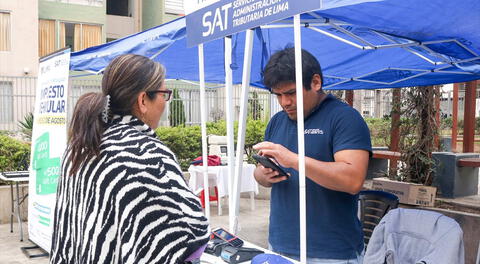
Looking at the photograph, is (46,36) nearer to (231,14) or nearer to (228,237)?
(231,14)

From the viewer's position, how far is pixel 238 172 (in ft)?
9.68

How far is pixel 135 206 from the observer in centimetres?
133

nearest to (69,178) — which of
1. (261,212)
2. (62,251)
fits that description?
(62,251)

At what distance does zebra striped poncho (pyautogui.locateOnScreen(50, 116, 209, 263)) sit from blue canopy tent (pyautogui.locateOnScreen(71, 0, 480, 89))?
5.28ft

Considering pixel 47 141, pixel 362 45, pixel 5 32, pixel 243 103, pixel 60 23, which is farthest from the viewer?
pixel 60 23

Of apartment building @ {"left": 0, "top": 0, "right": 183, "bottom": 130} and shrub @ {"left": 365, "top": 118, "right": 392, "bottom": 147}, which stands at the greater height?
apartment building @ {"left": 0, "top": 0, "right": 183, "bottom": 130}

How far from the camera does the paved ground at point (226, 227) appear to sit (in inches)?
222

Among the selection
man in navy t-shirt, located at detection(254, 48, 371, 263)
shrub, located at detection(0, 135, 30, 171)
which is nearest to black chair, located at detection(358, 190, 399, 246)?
man in navy t-shirt, located at detection(254, 48, 371, 263)

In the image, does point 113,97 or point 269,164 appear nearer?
point 113,97

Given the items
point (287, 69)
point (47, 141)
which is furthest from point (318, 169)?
point (47, 141)

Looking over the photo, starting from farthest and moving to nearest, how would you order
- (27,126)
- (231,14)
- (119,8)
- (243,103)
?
(119,8) < (27,126) < (243,103) < (231,14)

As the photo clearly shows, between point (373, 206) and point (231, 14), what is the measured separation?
2573 mm

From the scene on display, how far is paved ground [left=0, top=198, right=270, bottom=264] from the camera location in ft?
18.5

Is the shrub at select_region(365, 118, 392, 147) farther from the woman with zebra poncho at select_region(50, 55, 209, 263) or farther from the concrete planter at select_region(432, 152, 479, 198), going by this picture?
the woman with zebra poncho at select_region(50, 55, 209, 263)
